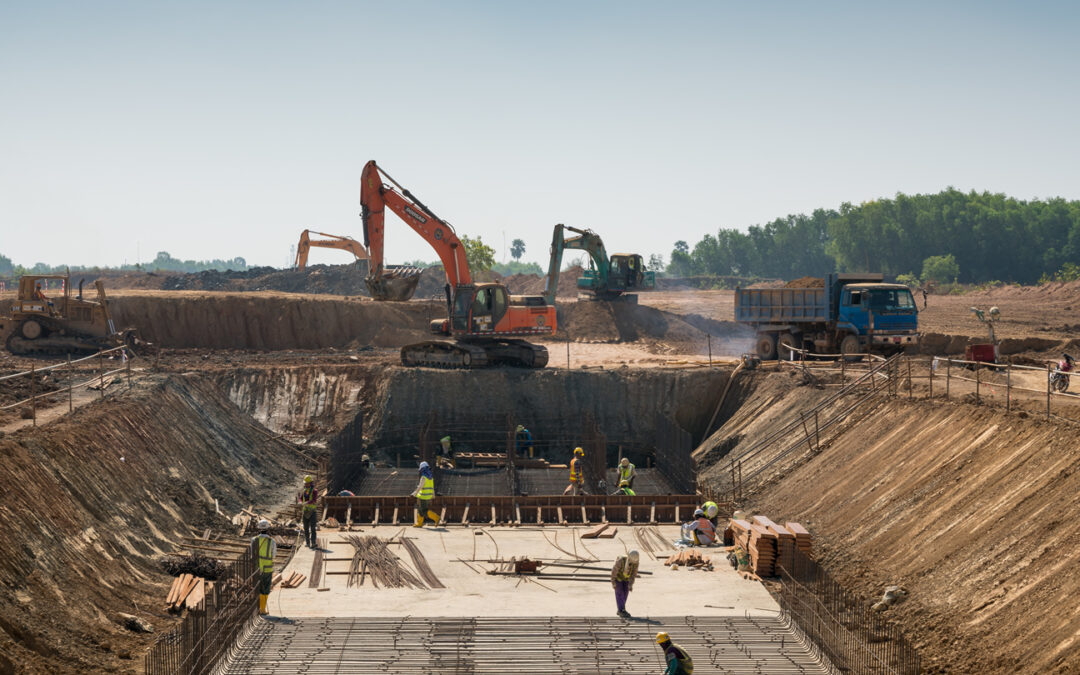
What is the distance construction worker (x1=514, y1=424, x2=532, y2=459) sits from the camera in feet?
107

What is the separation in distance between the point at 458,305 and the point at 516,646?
22.8 meters

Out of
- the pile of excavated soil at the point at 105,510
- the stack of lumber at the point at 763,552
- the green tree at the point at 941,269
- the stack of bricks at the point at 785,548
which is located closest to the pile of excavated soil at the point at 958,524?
the stack of bricks at the point at 785,548

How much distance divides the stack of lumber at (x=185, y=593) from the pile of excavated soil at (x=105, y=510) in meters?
0.25

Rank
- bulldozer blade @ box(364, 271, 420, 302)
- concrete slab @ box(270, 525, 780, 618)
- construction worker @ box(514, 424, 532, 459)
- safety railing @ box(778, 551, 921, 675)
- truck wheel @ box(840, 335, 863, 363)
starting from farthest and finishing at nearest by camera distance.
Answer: bulldozer blade @ box(364, 271, 420, 302) → truck wheel @ box(840, 335, 863, 363) → construction worker @ box(514, 424, 532, 459) → concrete slab @ box(270, 525, 780, 618) → safety railing @ box(778, 551, 921, 675)

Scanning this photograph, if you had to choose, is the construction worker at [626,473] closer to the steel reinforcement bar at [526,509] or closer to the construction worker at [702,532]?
the steel reinforcement bar at [526,509]

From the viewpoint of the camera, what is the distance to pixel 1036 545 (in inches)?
590

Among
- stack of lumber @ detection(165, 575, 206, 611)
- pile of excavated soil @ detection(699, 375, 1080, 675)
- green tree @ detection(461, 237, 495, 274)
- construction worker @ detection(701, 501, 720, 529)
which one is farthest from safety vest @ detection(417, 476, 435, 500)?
green tree @ detection(461, 237, 495, 274)

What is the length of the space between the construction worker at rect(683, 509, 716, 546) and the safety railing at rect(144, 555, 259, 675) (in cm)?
895

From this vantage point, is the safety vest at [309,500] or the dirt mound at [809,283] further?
the dirt mound at [809,283]

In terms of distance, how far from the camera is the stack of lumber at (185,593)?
57.8ft

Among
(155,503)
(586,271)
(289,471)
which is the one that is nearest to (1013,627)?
(155,503)

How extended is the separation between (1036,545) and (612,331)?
40058 mm

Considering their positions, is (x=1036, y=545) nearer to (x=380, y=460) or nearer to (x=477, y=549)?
(x=477, y=549)

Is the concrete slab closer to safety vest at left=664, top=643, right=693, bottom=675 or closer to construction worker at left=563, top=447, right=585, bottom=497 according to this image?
construction worker at left=563, top=447, right=585, bottom=497
